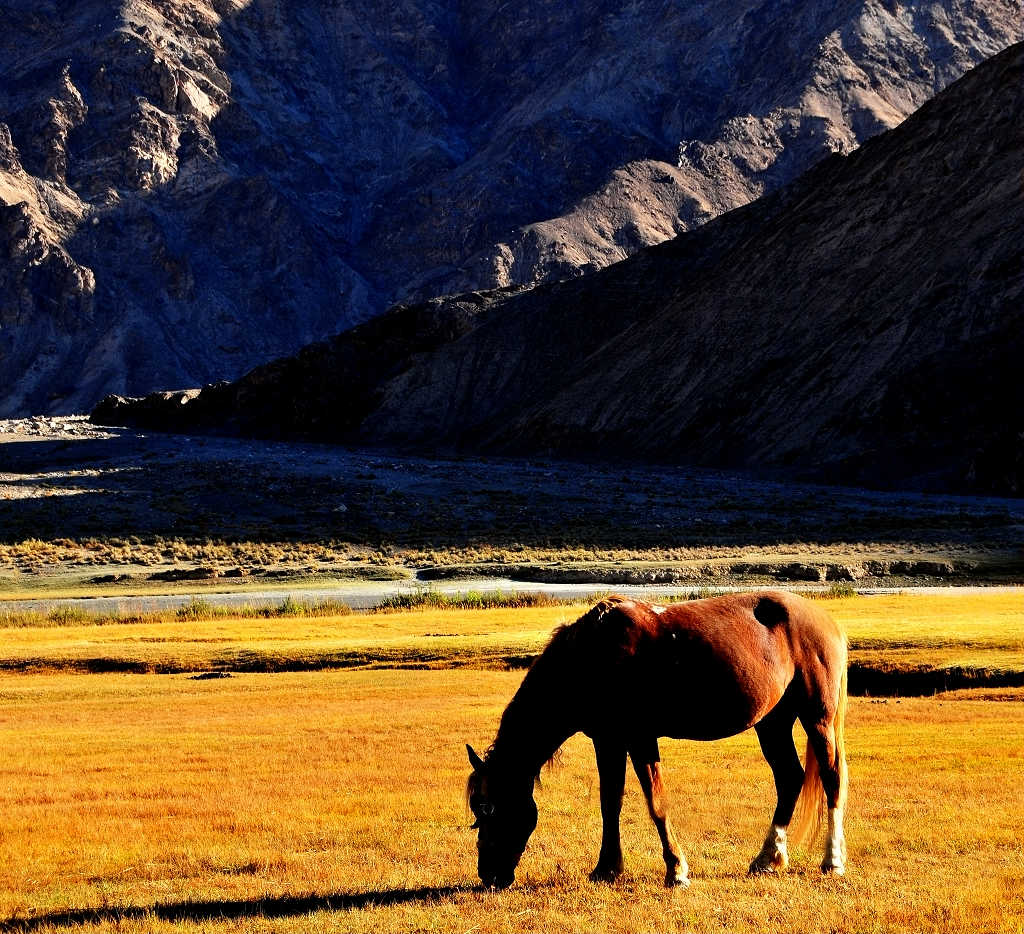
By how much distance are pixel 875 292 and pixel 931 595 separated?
67.5 m

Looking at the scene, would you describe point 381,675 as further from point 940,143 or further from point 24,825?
point 940,143

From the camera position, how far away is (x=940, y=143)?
11969 cm

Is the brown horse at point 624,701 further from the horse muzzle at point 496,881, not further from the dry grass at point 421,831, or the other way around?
the dry grass at point 421,831

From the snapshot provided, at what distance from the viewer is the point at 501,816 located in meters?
10.7

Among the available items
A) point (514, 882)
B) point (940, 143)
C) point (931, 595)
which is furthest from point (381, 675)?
point (940, 143)

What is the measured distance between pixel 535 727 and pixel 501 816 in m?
0.75

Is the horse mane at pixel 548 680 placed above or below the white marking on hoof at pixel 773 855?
above

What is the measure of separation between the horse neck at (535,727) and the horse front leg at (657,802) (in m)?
0.57

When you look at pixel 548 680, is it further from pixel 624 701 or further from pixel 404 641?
pixel 404 641

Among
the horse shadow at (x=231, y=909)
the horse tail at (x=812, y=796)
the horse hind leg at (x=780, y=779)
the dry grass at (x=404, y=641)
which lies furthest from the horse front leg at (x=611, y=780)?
the dry grass at (x=404, y=641)

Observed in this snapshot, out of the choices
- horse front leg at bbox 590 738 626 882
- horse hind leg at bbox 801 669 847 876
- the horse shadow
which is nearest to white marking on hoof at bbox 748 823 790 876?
→ horse hind leg at bbox 801 669 847 876

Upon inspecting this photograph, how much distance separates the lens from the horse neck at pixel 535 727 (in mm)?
10711

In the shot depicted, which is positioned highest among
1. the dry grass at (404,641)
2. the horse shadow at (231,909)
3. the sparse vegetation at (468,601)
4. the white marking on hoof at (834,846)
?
the white marking on hoof at (834,846)

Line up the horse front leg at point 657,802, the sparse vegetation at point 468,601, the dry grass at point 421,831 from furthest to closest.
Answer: the sparse vegetation at point 468,601 → the horse front leg at point 657,802 → the dry grass at point 421,831
